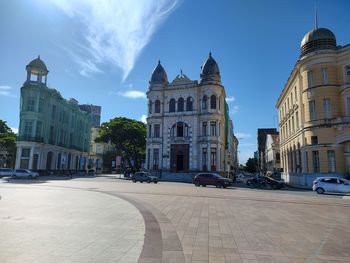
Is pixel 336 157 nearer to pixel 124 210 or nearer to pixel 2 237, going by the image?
pixel 124 210

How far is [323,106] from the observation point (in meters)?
33.9

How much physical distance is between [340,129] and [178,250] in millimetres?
31061

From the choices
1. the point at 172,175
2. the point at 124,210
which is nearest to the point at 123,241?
the point at 124,210

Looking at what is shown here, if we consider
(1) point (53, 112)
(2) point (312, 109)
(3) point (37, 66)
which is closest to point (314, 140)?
(2) point (312, 109)

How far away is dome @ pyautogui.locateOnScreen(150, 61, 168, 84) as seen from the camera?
5680 cm

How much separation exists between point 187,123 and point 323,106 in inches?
955

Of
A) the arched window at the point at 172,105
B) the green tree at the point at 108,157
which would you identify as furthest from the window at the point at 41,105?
the green tree at the point at 108,157

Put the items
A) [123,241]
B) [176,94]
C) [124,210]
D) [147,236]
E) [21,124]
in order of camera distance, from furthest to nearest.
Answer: [176,94] < [21,124] < [124,210] < [147,236] < [123,241]

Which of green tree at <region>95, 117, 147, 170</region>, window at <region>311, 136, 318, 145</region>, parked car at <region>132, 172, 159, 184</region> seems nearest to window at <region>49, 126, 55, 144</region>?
green tree at <region>95, 117, 147, 170</region>

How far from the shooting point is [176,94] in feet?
181

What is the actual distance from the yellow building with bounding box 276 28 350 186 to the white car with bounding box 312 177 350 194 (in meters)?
6.70

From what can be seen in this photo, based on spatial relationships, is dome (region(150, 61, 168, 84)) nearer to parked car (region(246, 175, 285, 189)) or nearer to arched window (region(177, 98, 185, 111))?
arched window (region(177, 98, 185, 111))

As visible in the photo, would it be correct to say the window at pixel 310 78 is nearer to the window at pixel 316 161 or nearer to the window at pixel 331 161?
the window at pixel 316 161

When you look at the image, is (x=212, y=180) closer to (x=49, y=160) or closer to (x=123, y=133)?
(x=123, y=133)
